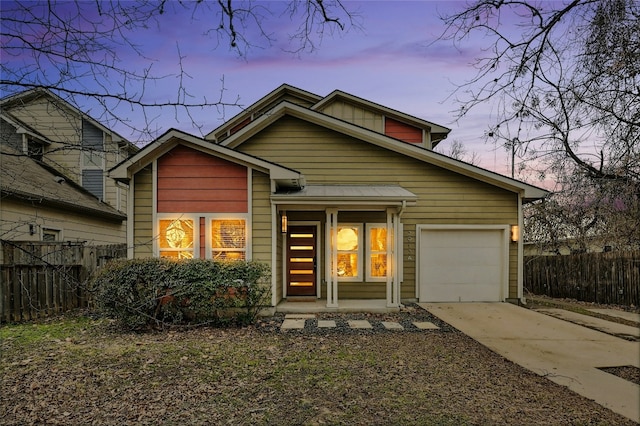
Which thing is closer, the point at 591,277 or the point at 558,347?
the point at 558,347

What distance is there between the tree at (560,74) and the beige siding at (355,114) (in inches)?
401

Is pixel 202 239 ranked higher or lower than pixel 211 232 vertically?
lower

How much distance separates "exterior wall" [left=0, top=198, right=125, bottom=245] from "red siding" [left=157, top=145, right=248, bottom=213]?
1953mm

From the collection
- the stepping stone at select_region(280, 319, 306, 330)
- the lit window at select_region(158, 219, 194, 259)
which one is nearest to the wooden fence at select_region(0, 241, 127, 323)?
the lit window at select_region(158, 219, 194, 259)

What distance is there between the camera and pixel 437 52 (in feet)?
14.0

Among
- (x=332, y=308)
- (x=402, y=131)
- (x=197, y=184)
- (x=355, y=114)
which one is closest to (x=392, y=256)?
(x=332, y=308)

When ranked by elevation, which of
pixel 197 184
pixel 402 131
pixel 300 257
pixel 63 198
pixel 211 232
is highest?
pixel 402 131

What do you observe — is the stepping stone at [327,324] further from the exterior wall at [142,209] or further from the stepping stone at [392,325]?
the exterior wall at [142,209]

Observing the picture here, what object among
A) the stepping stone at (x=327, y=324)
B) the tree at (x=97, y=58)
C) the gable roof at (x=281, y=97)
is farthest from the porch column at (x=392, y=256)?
the gable roof at (x=281, y=97)

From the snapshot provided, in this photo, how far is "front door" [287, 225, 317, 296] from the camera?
11.3 meters

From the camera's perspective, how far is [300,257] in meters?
11.3

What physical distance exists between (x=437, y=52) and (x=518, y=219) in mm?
8165

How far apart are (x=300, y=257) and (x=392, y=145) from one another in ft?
12.4

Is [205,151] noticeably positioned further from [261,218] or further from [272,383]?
[272,383]
